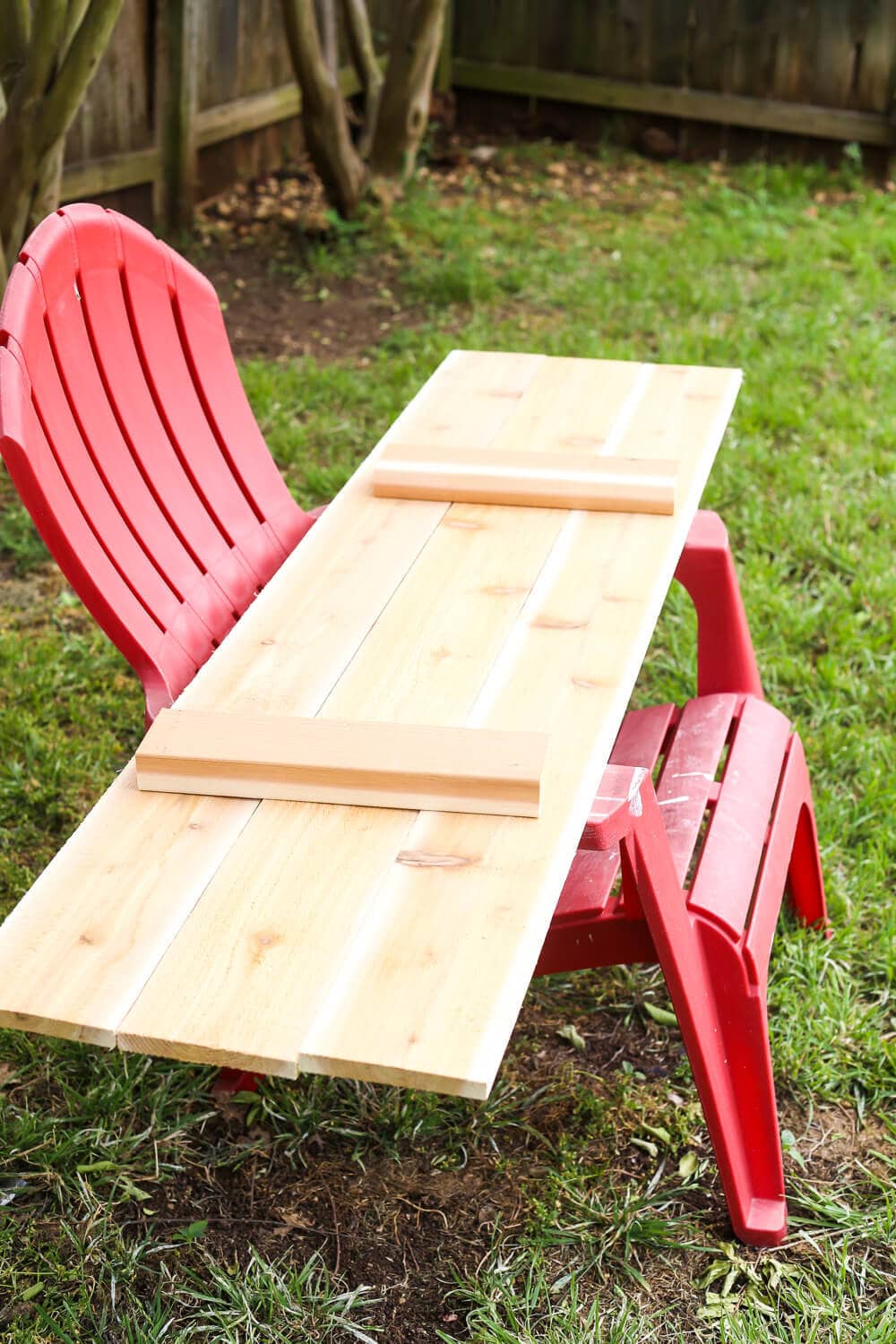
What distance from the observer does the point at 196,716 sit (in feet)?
5.20

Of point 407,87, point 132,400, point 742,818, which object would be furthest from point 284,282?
point 742,818

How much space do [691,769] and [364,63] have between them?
179 inches

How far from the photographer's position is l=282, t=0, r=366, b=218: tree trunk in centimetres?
512

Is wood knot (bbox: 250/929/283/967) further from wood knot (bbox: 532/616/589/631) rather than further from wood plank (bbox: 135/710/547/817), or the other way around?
wood knot (bbox: 532/616/589/631)

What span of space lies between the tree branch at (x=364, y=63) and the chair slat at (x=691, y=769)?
4.21 metres

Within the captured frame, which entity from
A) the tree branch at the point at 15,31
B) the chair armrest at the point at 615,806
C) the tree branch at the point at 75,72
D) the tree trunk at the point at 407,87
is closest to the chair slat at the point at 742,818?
the chair armrest at the point at 615,806

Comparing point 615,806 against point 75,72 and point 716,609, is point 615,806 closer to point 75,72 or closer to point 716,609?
point 716,609

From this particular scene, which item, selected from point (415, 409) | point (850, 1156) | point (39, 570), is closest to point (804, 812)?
point (850, 1156)

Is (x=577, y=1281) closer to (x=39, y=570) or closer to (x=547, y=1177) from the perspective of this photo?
(x=547, y=1177)

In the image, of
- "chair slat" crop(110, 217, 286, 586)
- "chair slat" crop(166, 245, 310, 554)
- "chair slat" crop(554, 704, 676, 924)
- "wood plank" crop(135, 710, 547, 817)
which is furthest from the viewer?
"chair slat" crop(166, 245, 310, 554)

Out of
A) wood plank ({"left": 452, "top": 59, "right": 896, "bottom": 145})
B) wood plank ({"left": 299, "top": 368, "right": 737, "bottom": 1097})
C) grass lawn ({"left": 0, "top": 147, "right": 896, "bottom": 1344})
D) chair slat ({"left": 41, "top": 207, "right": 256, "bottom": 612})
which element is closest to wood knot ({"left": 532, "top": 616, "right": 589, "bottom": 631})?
wood plank ({"left": 299, "top": 368, "right": 737, "bottom": 1097})

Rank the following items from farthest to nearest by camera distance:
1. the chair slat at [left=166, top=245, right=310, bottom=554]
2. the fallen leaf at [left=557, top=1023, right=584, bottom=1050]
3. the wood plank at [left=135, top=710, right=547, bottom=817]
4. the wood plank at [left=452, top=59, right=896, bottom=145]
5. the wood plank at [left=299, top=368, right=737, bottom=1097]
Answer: the wood plank at [left=452, top=59, right=896, bottom=145] → the fallen leaf at [left=557, top=1023, right=584, bottom=1050] → the chair slat at [left=166, top=245, right=310, bottom=554] → the wood plank at [left=135, top=710, right=547, bottom=817] → the wood plank at [left=299, top=368, right=737, bottom=1097]

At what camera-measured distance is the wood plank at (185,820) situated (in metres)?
1.27

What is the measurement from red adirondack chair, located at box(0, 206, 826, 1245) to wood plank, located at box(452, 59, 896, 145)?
17.4 ft
